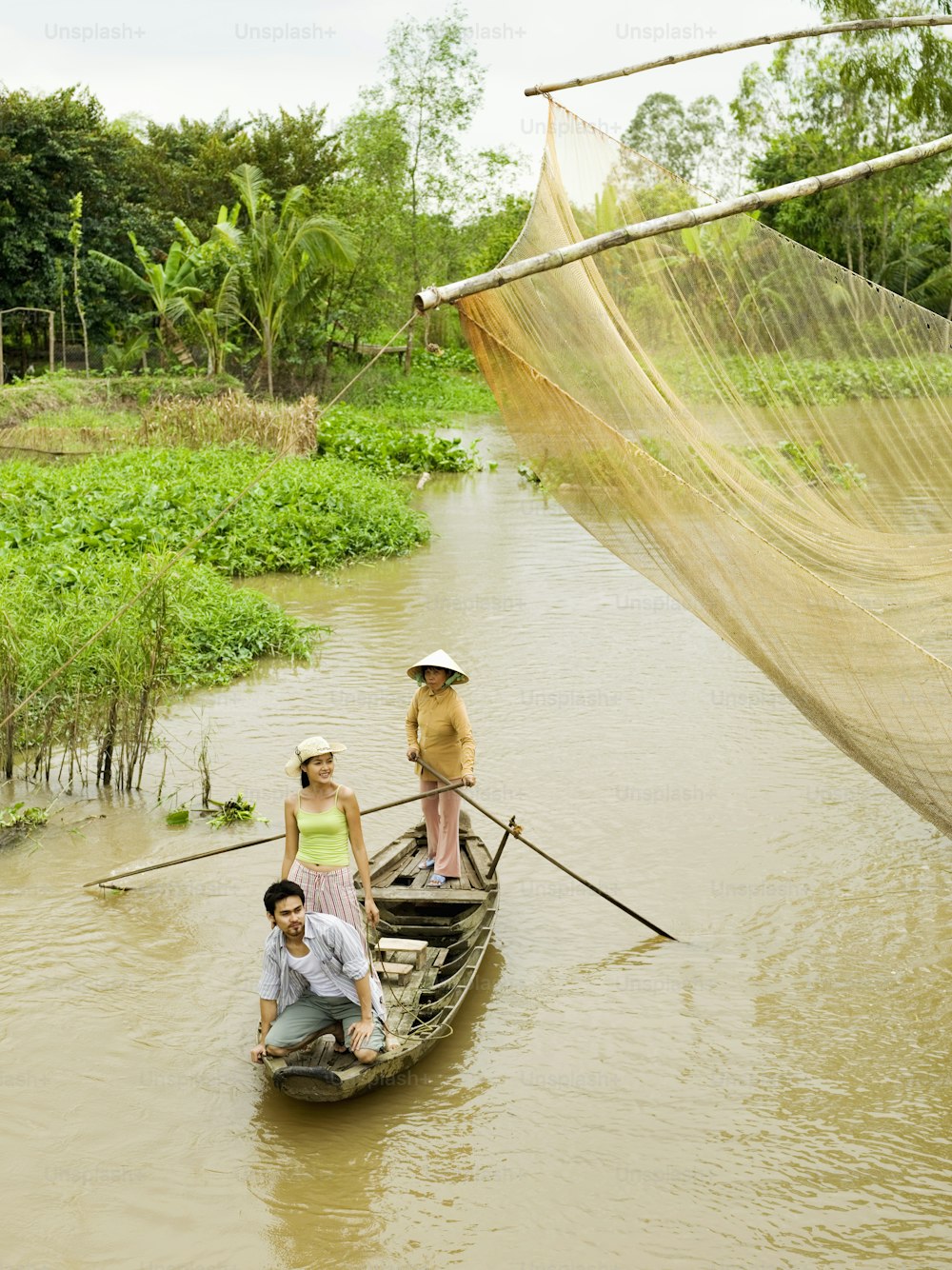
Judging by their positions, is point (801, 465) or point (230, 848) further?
point (801, 465)

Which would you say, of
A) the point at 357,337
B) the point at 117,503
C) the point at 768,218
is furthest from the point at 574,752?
the point at 768,218

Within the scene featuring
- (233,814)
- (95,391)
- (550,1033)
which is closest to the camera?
(550,1033)

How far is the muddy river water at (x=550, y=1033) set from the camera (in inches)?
140

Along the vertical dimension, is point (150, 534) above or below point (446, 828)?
above

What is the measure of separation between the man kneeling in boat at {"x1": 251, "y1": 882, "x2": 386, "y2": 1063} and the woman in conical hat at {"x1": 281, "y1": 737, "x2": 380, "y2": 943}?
0.29 metres

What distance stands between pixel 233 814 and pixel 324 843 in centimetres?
226

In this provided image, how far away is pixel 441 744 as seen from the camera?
5129 mm

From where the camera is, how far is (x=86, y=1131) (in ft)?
12.9

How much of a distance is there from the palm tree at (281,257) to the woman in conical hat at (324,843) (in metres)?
15.8

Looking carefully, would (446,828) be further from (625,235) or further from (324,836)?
(625,235)

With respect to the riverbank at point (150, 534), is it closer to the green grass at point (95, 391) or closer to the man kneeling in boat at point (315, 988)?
the green grass at point (95, 391)

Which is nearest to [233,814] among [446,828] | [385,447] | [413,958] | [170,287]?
[446,828]

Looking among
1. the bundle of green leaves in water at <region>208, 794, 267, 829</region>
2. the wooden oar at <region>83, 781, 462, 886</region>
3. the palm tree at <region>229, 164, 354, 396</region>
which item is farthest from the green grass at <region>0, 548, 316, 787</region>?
the palm tree at <region>229, 164, 354, 396</region>

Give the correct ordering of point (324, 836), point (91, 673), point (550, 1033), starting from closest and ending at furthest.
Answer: point (324, 836)
point (550, 1033)
point (91, 673)
